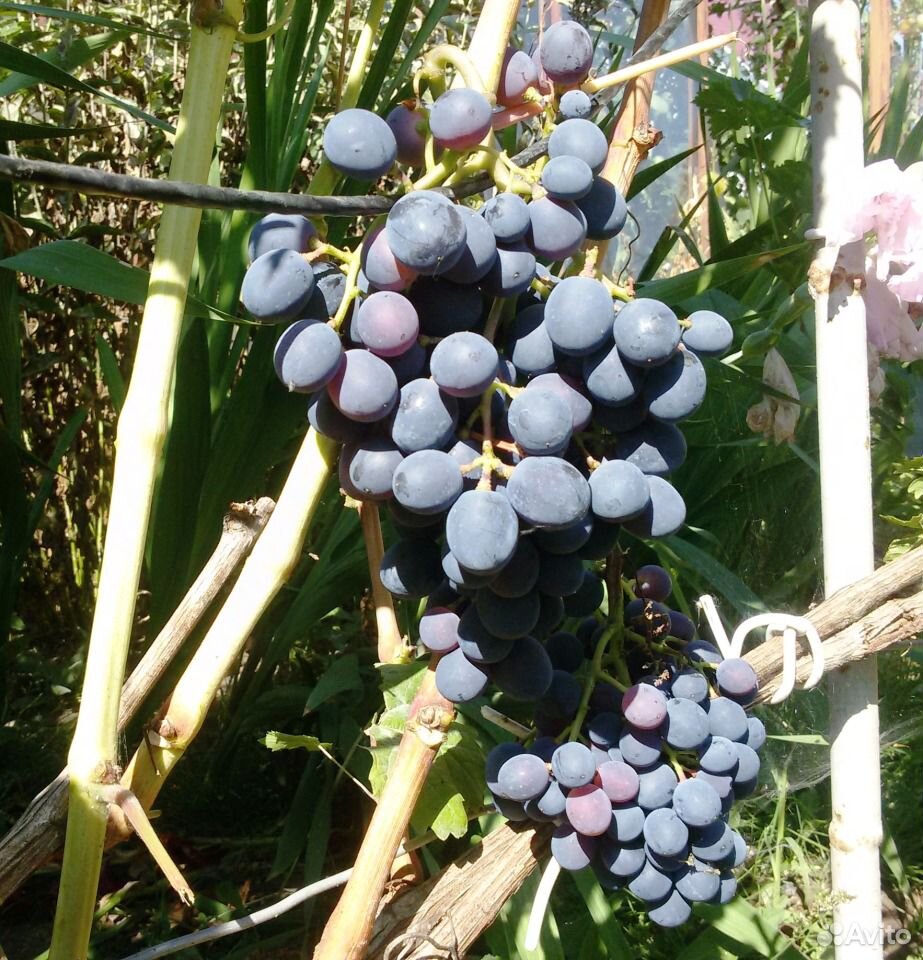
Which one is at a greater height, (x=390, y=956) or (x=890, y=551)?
(x=890, y=551)

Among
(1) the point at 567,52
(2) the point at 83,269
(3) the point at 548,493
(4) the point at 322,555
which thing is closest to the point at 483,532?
(3) the point at 548,493

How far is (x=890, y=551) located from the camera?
0.97 meters

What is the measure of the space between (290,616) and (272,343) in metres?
0.37

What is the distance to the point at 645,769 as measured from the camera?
53 cm

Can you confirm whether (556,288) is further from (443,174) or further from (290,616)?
(290,616)

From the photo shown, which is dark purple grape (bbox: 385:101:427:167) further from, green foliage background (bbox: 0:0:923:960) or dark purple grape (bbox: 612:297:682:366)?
green foliage background (bbox: 0:0:923:960)

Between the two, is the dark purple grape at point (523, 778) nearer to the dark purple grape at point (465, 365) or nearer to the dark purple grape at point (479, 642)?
the dark purple grape at point (479, 642)

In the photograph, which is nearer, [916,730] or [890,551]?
[890,551]

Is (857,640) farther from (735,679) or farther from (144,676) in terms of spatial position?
(144,676)

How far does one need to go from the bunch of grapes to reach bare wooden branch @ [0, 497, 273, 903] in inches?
2.7

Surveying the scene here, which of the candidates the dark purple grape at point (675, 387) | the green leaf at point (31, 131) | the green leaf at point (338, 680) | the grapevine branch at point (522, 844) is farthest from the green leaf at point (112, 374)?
the dark purple grape at point (675, 387)

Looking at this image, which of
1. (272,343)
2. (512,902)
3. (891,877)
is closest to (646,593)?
(512,902)

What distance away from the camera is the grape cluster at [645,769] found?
0.51 metres

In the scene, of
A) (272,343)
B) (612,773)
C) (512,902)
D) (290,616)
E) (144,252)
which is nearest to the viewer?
(612,773)
